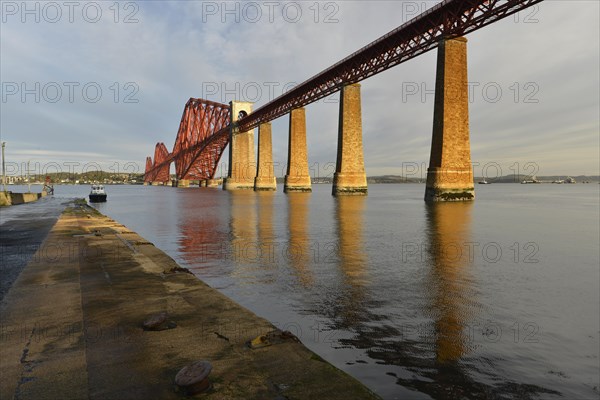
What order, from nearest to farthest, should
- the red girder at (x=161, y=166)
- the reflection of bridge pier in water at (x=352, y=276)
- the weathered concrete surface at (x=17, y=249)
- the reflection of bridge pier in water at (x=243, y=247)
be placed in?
1. the reflection of bridge pier in water at (x=352, y=276)
2. the weathered concrete surface at (x=17, y=249)
3. the reflection of bridge pier in water at (x=243, y=247)
4. the red girder at (x=161, y=166)

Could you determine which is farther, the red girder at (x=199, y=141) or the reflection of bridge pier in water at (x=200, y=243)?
the red girder at (x=199, y=141)

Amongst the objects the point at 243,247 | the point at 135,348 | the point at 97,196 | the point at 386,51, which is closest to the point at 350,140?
the point at 386,51

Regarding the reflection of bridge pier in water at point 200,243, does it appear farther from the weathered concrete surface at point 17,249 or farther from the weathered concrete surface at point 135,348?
the weathered concrete surface at point 135,348

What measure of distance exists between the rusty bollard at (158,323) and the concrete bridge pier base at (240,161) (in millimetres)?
90430

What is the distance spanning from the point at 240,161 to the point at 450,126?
217ft

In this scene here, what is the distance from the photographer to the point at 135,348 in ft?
12.9

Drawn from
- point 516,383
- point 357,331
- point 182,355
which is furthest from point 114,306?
point 516,383

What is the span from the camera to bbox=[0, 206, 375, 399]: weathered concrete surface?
3.09 metres

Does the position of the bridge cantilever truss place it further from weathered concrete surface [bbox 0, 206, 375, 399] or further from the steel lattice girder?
weathered concrete surface [bbox 0, 206, 375, 399]

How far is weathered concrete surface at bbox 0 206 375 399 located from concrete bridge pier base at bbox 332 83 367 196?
45152 millimetres

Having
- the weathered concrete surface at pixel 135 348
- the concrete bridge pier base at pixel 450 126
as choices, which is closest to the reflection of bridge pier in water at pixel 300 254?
the weathered concrete surface at pixel 135 348

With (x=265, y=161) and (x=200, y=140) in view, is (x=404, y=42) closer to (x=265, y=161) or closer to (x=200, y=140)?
(x=265, y=161)

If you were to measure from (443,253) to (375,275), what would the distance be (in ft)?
15.2

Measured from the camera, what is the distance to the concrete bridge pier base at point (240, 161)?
310 feet
